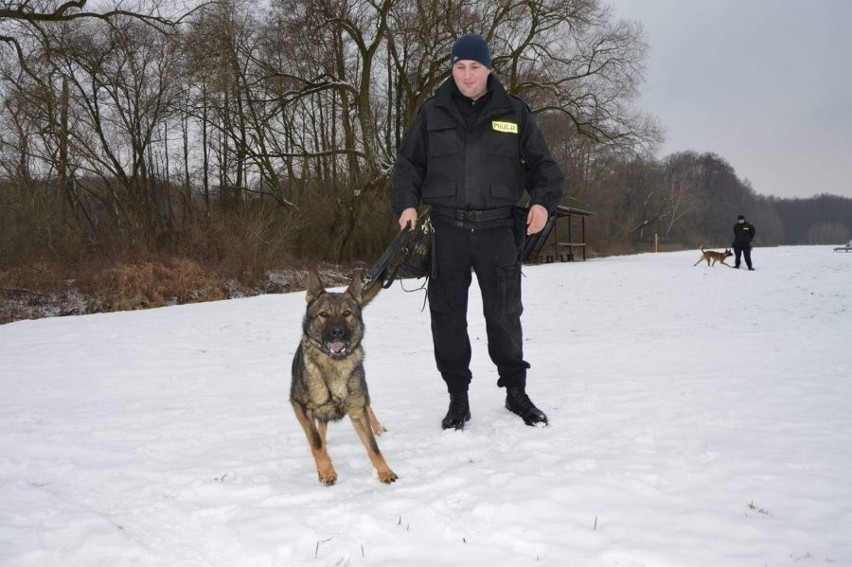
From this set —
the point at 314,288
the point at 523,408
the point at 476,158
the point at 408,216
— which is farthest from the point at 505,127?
the point at 523,408

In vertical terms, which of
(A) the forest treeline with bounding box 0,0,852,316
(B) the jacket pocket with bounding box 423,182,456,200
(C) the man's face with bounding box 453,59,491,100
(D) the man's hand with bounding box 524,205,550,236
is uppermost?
(A) the forest treeline with bounding box 0,0,852,316

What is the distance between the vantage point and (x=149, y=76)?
64.3ft

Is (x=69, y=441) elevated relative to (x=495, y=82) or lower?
lower

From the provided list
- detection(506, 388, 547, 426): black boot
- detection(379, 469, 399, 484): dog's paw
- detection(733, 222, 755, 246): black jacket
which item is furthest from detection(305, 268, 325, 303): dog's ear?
detection(733, 222, 755, 246): black jacket

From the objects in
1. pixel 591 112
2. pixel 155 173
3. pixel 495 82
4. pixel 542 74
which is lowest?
pixel 495 82

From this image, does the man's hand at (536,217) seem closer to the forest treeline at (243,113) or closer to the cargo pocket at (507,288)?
the cargo pocket at (507,288)

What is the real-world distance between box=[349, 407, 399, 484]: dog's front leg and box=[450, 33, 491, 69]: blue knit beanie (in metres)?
2.14

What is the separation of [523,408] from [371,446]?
1236mm

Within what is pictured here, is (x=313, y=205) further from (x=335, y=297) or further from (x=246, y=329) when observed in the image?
(x=335, y=297)

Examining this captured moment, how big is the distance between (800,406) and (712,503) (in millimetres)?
1927

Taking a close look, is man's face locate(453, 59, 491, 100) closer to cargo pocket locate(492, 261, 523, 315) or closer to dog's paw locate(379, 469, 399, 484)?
cargo pocket locate(492, 261, 523, 315)

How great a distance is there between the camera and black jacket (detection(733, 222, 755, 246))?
2064 cm

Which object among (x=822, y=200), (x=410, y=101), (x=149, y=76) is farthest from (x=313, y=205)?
(x=822, y=200)

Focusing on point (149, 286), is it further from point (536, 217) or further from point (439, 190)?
point (536, 217)
